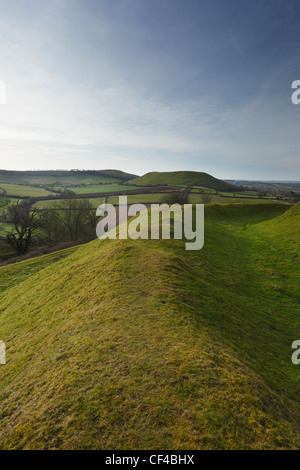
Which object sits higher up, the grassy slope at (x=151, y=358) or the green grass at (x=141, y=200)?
the green grass at (x=141, y=200)

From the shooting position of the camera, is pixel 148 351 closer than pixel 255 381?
No

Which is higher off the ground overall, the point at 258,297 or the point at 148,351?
the point at 148,351

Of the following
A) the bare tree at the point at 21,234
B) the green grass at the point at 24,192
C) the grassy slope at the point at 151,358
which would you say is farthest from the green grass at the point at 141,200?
the grassy slope at the point at 151,358

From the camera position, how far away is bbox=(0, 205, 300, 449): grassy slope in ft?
18.1

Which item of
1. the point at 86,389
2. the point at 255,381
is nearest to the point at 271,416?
the point at 255,381

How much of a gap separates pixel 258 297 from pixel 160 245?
9.82 metres

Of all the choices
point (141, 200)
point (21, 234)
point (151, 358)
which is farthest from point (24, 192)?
point (151, 358)

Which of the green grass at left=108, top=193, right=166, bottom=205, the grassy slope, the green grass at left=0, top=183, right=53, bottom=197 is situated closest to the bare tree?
the grassy slope

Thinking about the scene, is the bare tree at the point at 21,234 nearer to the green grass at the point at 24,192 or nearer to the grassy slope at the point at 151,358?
the grassy slope at the point at 151,358

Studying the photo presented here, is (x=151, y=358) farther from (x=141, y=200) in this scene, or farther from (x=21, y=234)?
(x=141, y=200)

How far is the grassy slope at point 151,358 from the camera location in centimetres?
552

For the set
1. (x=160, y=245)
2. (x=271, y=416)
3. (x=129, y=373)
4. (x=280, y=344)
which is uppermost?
(x=160, y=245)

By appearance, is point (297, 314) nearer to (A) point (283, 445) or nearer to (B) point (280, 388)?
(B) point (280, 388)
